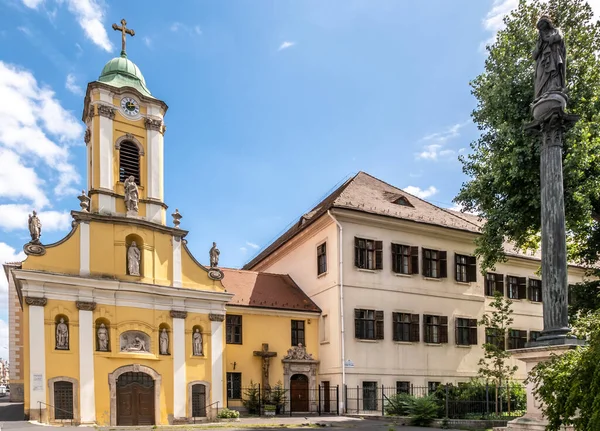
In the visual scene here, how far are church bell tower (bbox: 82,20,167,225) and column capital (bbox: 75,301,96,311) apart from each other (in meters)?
4.24

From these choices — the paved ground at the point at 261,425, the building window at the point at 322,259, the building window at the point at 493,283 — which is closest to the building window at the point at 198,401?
the paved ground at the point at 261,425

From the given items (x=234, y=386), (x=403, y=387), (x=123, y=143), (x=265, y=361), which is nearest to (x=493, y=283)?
(x=403, y=387)

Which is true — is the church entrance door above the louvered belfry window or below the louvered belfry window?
below

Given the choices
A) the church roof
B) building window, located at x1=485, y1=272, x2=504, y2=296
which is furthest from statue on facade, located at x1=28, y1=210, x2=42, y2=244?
building window, located at x1=485, y1=272, x2=504, y2=296

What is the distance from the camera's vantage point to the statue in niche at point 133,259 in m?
25.6

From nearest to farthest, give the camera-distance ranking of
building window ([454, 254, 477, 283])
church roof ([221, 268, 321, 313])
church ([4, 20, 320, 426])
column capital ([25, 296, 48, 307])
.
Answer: column capital ([25, 296, 48, 307]) < church ([4, 20, 320, 426]) < church roof ([221, 268, 321, 313]) < building window ([454, 254, 477, 283])

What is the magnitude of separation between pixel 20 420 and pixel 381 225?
61.1 ft

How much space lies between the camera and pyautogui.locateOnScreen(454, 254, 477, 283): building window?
32.2 metres

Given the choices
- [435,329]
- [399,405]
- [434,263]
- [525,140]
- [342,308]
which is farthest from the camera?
[434,263]

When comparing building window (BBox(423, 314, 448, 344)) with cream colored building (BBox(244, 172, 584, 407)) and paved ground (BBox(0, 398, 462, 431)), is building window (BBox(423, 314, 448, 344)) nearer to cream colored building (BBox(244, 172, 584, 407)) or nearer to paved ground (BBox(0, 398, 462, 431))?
cream colored building (BBox(244, 172, 584, 407))

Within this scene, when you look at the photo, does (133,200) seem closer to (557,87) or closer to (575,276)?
(557,87)

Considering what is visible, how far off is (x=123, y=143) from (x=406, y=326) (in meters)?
17.3

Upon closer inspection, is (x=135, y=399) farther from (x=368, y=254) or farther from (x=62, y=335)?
(x=368, y=254)

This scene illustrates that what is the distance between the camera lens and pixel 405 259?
1203 inches
